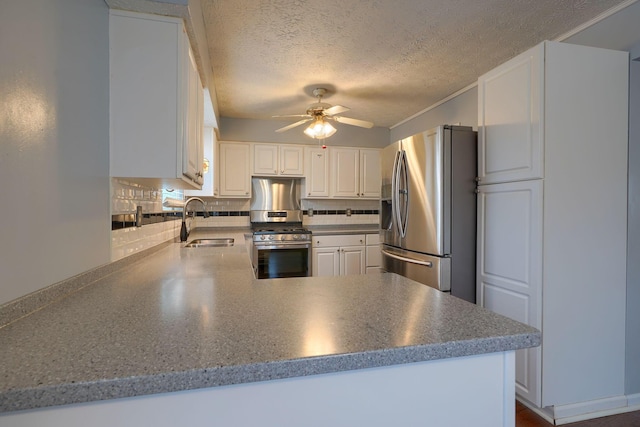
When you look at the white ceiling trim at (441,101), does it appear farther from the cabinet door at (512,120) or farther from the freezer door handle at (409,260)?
the freezer door handle at (409,260)

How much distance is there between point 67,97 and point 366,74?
239cm

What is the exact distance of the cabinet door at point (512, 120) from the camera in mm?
1696

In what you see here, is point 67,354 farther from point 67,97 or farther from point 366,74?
point 366,74

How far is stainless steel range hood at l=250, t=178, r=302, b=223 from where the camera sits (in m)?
4.25

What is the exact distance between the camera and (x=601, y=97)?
5.76 feet

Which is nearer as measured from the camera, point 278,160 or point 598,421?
point 598,421

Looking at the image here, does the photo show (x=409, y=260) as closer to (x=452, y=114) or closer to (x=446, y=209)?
(x=446, y=209)

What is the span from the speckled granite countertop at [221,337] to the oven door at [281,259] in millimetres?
2585

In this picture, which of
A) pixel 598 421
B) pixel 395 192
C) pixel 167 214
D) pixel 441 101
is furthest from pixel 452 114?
pixel 167 214

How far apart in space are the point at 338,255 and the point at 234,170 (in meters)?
1.73

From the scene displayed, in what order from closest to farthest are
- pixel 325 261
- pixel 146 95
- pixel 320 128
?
pixel 146 95 → pixel 320 128 → pixel 325 261

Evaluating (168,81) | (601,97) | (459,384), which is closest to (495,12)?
(601,97)

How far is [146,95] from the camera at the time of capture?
4.42 ft

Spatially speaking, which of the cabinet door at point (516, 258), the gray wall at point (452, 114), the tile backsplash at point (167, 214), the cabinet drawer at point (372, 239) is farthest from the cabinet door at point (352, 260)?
the cabinet door at point (516, 258)
